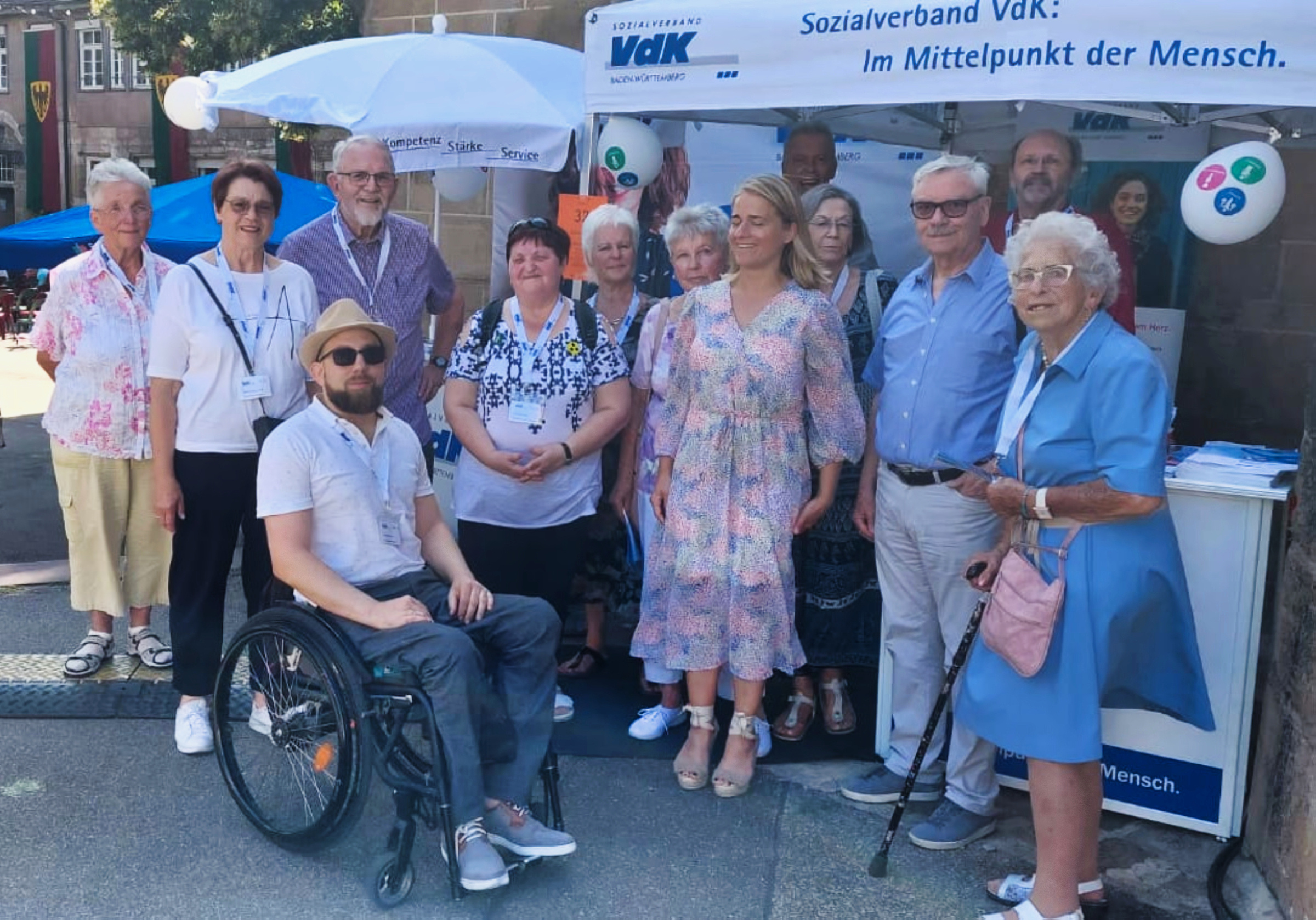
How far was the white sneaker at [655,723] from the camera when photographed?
12.6 feet

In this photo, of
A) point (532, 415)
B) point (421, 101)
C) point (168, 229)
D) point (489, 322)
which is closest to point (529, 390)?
point (532, 415)

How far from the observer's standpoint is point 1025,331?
3287 millimetres

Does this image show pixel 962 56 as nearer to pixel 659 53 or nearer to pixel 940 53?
pixel 940 53

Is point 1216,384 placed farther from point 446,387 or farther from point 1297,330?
point 446,387

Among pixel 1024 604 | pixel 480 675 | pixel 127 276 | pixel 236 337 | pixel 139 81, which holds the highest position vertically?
pixel 139 81

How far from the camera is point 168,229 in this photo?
6500 mm

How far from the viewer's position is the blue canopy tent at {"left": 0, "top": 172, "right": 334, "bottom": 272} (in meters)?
6.40

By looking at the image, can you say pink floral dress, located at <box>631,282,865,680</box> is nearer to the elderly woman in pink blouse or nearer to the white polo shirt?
the white polo shirt

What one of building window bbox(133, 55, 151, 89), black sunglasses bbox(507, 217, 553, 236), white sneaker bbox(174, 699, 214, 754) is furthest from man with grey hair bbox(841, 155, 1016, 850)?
building window bbox(133, 55, 151, 89)

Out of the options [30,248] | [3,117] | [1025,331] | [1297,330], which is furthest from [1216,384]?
[3,117]

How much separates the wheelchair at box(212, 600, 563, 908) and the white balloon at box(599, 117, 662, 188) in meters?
2.25

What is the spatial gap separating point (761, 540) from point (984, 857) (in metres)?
1.03

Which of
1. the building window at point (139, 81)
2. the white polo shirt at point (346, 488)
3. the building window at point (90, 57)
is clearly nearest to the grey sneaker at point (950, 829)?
the white polo shirt at point (346, 488)

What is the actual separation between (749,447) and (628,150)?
172cm
